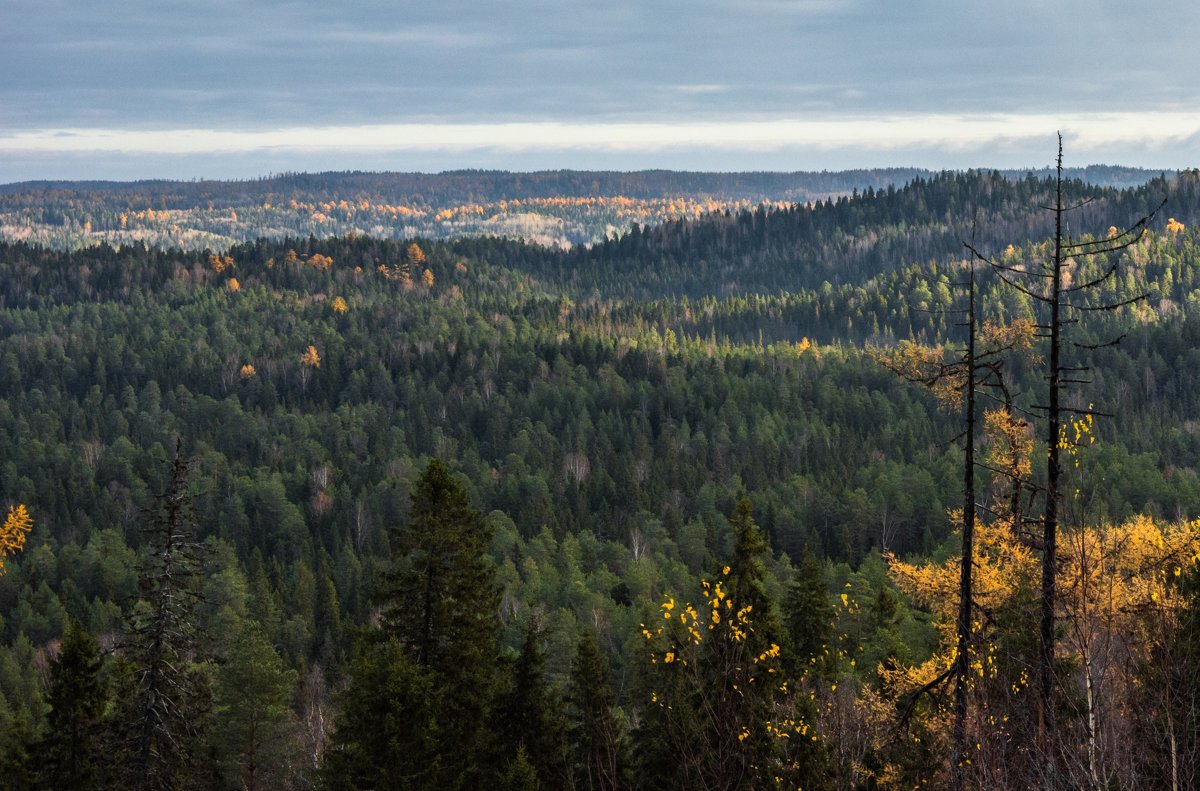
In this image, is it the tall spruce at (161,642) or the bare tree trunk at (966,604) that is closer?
the bare tree trunk at (966,604)

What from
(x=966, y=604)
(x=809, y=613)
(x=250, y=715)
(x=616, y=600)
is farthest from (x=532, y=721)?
(x=616, y=600)

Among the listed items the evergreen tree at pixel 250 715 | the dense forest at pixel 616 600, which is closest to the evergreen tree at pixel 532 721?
the dense forest at pixel 616 600

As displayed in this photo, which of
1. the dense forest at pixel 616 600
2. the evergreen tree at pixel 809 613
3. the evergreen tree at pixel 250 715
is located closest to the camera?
the dense forest at pixel 616 600

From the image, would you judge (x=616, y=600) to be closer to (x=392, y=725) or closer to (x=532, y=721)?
(x=532, y=721)

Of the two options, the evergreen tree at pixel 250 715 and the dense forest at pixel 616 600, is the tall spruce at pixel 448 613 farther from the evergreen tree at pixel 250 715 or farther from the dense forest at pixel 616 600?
the evergreen tree at pixel 250 715

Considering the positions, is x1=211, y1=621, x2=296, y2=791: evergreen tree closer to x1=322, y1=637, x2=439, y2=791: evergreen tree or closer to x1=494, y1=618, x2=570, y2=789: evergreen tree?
x1=494, y1=618, x2=570, y2=789: evergreen tree

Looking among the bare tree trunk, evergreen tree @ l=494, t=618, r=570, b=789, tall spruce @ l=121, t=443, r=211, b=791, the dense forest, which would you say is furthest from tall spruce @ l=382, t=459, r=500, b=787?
the bare tree trunk

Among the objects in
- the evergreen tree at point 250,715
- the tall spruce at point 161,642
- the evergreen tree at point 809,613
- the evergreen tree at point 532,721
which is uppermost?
the tall spruce at point 161,642

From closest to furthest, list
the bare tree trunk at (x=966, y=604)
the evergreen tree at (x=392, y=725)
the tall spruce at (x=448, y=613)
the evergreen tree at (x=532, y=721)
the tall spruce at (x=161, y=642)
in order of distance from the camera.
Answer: the bare tree trunk at (x=966, y=604)
the evergreen tree at (x=392, y=725)
the tall spruce at (x=161, y=642)
the tall spruce at (x=448, y=613)
the evergreen tree at (x=532, y=721)

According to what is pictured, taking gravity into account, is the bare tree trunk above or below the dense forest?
above

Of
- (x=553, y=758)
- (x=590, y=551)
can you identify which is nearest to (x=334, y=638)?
(x=590, y=551)

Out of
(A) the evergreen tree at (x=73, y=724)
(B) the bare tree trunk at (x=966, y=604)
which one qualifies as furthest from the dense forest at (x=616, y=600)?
(B) the bare tree trunk at (x=966, y=604)

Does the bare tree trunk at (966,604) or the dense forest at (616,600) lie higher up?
the bare tree trunk at (966,604)

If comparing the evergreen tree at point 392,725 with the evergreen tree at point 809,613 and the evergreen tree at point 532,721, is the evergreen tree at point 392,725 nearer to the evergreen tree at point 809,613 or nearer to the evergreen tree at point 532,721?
the evergreen tree at point 532,721
